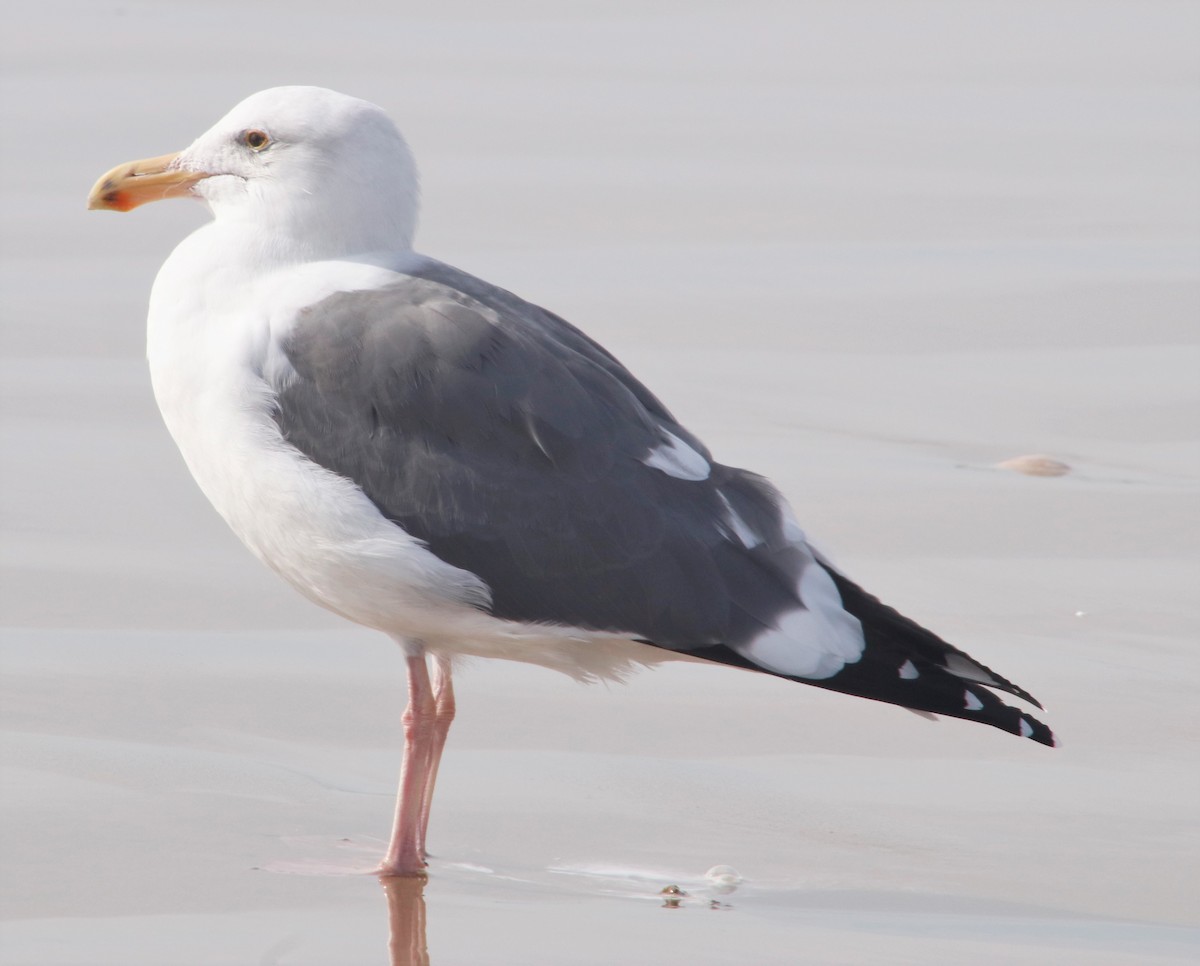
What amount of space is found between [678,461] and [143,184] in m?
1.42

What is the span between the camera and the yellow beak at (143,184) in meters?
4.68

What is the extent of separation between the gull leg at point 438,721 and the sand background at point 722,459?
8 centimetres

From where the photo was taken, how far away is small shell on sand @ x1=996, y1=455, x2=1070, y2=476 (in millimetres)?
6301

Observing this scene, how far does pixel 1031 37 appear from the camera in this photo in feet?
35.8

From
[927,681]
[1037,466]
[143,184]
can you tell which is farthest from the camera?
[1037,466]

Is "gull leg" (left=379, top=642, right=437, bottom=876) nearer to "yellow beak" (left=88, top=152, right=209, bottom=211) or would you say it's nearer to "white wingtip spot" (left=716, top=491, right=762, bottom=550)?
"white wingtip spot" (left=716, top=491, right=762, bottom=550)

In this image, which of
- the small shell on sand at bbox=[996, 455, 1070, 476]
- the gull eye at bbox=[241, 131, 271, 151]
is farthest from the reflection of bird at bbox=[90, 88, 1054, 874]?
the small shell on sand at bbox=[996, 455, 1070, 476]

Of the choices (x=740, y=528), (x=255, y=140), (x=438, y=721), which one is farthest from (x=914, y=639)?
(x=255, y=140)

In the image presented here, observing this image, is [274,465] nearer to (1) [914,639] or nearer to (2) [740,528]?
(2) [740,528]

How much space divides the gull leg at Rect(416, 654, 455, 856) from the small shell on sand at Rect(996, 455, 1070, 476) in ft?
7.66

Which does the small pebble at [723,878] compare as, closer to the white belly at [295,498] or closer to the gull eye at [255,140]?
the white belly at [295,498]

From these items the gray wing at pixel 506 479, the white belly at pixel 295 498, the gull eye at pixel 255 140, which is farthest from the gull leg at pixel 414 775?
the gull eye at pixel 255 140

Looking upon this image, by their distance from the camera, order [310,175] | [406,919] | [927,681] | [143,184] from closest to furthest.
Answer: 1. [406,919]
2. [927,681]
3. [310,175]
4. [143,184]

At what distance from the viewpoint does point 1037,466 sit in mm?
6328
